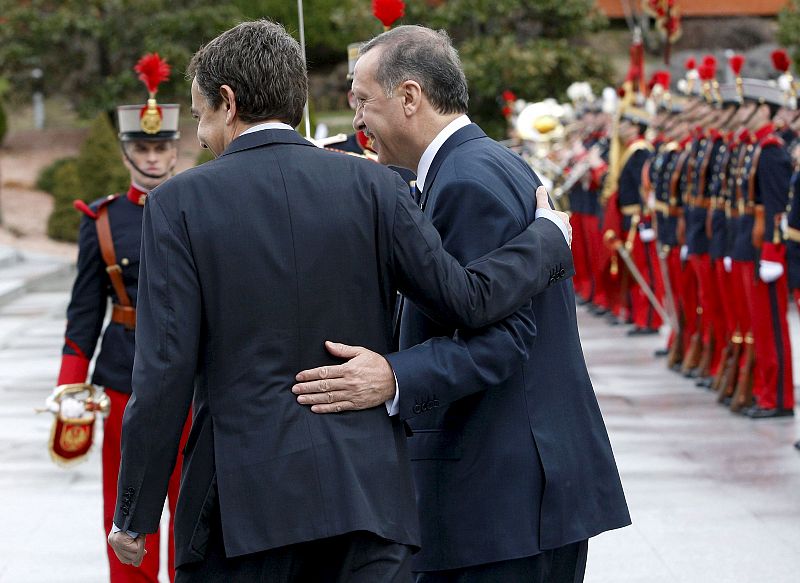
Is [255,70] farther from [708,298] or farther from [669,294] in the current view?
[669,294]

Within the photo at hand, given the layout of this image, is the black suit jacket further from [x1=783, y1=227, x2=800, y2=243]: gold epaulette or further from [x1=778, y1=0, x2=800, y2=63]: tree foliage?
[x1=778, y1=0, x2=800, y2=63]: tree foliage

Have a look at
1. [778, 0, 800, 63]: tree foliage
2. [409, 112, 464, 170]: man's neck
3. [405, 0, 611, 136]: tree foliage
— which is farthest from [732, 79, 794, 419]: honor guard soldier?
[778, 0, 800, 63]: tree foliage

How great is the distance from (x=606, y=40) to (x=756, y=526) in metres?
30.9

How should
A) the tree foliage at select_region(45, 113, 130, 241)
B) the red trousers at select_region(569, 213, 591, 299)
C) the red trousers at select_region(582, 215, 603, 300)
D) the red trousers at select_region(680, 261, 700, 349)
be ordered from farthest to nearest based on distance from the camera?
the tree foliage at select_region(45, 113, 130, 241), the red trousers at select_region(569, 213, 591, 299), the red trousers at select_region(582, 215, 603, 300), the red trousers at select_region(680, 261, 700, 349)

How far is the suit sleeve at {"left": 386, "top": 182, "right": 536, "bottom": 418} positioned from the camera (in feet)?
9.37

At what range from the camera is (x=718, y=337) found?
1017cm

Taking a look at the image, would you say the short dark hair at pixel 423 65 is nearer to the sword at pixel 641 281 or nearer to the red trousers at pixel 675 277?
the red trousers at pixel 675 277

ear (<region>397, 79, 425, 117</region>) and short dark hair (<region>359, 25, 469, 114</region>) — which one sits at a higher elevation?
short dark hair (<region>359, 25, 469, 114</region>)

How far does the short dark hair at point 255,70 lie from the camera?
276 cm

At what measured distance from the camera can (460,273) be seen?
112 inches

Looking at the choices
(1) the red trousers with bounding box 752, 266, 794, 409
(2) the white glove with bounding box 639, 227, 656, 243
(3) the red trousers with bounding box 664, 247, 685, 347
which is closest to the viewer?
(1) the red trousers with bounding box 752, 266, 794, 409

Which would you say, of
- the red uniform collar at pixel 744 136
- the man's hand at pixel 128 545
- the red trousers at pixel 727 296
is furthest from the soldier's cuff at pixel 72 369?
the red trousers at pixel 727 296

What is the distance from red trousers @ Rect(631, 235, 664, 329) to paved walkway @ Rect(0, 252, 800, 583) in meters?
1.85

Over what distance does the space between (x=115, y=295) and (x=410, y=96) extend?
207 cm
